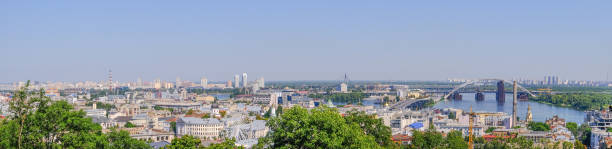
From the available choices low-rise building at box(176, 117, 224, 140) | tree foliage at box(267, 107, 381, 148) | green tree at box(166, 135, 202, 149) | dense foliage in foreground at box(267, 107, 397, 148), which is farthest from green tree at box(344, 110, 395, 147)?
low-rise building at box(176, 117, 224, 140)

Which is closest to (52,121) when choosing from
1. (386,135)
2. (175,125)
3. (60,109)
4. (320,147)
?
(60,109)

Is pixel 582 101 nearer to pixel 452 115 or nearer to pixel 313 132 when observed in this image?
pixel 452 115

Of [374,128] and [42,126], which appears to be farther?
[374,128]

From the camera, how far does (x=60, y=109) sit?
25.8 feet

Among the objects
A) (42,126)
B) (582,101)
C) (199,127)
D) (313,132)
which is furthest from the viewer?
(582,101)

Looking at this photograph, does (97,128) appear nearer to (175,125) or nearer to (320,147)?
(320,147)

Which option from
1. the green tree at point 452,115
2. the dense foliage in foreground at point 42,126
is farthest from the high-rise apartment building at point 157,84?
the dense foliage in foreground at point 42,126

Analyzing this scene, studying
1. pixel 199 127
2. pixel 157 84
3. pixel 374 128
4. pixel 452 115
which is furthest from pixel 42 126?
pixel 157 84

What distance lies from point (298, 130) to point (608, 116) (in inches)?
826

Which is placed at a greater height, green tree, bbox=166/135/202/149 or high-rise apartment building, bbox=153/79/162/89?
green tree, bbox=166/135/202/149

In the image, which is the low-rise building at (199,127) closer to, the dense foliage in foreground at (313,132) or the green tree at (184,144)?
the dense foliage in foreground at (313,132)

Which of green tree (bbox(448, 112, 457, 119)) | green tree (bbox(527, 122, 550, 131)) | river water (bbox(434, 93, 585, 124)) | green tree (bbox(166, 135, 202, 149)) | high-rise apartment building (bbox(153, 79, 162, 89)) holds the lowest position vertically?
river water (bbox(434, 93, 585, 124))

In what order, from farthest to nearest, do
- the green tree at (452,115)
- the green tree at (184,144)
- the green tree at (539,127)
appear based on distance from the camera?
1. the green tree at (452,115)
2. the green tree at (539,127)
3. the green tree at (184,144)

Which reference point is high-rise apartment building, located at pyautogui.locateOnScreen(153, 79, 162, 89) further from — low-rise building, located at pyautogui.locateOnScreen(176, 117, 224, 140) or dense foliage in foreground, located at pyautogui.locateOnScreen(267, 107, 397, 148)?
dense foliage in foreground, located at pyautogui.locateOnScreen(267, 107, 397, 148)
